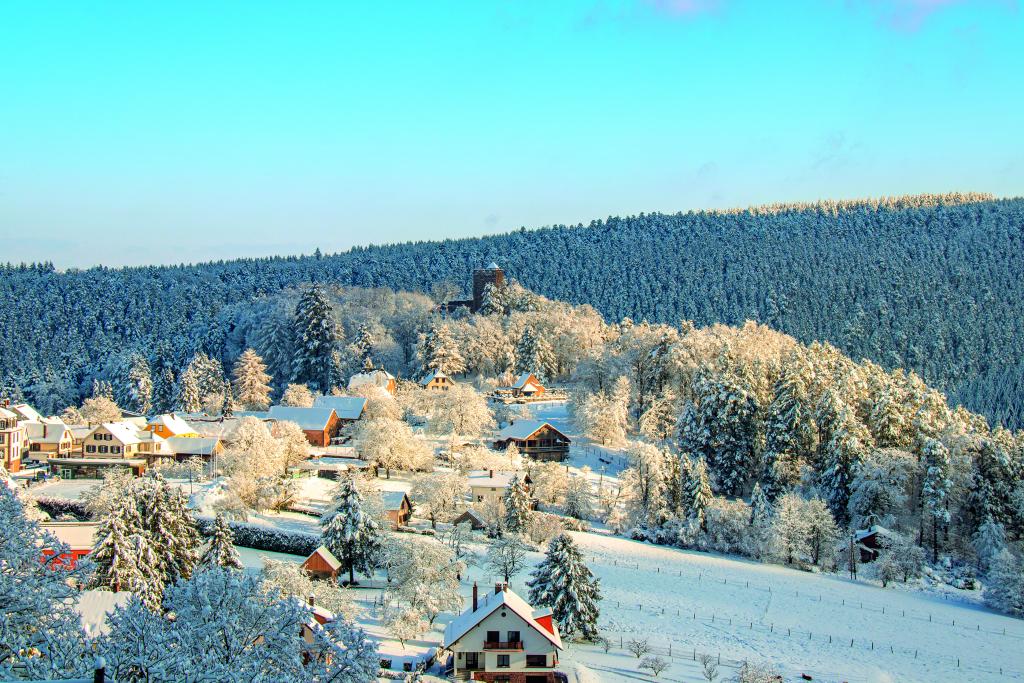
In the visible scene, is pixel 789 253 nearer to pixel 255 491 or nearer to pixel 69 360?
pixel 69 360

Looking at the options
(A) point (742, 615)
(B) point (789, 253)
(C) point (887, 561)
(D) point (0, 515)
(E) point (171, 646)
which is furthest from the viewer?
(B) point (789, 253)

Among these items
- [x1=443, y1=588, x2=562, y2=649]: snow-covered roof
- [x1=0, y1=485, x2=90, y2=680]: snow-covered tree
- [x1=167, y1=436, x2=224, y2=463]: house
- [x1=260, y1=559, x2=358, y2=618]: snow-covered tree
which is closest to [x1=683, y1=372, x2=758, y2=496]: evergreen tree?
[x1=443, y1=588, x2=562, y2=649]: snow-covered roof

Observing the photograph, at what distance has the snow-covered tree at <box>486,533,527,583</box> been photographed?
42.1 metres

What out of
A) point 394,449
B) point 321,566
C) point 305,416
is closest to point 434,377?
point 305,416

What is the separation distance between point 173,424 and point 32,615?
1986 inches

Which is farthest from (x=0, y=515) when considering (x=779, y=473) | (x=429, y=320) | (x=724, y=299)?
(x=724, y=299)

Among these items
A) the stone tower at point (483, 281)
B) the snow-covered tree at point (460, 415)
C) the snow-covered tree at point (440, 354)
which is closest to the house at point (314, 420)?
the snow-covered tree at point (460, 415)

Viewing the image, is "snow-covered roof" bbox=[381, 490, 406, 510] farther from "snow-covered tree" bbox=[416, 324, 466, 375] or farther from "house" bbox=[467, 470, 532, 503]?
"snow-covered tree" bbox=[416, 324, 466, 375]

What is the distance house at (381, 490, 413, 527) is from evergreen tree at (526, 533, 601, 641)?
13443 mm

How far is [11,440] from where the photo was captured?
59125 mm

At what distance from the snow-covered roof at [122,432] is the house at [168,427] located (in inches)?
47.9

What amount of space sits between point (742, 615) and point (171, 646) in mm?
31721

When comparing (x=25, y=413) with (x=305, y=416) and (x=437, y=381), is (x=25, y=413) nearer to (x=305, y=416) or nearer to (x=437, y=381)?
(x=305, y=416)

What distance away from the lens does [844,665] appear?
34.5 metres
